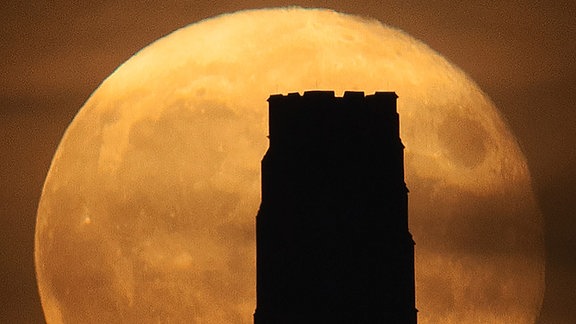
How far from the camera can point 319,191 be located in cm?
2258

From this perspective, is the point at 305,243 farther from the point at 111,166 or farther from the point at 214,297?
the point at 111,166

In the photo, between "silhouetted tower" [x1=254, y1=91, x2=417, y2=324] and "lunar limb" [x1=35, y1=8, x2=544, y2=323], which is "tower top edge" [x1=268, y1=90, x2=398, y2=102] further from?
"lunar limb" [x1=35, y1=8, x2=544, y2=323]

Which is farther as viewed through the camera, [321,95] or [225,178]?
[225,178]

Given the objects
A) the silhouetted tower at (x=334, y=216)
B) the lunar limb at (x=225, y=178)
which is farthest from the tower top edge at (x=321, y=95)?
the lunar limb at (x=225, y=178)

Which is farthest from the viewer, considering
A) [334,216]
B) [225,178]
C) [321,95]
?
[225,178]

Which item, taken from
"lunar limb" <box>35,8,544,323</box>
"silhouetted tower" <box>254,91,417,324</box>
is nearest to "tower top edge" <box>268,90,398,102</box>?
"silhouetted tower" <box>254,91,417,324</box>

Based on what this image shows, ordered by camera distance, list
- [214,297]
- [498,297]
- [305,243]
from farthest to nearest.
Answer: [498,297] < [214,297] < [305,243]

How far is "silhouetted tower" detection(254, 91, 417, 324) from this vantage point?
73.0 ft

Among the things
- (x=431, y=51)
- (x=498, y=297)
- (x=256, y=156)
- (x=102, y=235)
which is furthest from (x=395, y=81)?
(x=102, y=235)

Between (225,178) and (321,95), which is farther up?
(321,95)

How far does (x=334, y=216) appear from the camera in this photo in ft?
73.6

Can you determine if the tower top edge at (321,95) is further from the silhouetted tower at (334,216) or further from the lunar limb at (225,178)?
the lunar limb at (225,178)

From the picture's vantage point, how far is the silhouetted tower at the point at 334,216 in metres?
22.3

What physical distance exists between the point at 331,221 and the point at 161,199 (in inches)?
164
